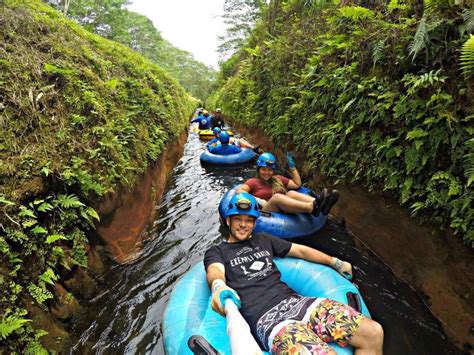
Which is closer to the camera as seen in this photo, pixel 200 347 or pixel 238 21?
pixel 200 347

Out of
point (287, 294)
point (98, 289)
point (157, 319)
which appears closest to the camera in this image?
point (287, 294)

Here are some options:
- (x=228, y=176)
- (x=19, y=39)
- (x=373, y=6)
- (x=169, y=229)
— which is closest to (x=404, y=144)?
(x=373, y=6)

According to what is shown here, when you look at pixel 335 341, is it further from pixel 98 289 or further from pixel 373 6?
pixel 373 6

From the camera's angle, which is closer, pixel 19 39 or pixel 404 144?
pixel 404 144

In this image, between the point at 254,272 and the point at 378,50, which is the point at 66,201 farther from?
the point at 378,50

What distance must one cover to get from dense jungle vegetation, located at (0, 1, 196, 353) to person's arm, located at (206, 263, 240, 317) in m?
1.65

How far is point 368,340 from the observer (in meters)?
2.16

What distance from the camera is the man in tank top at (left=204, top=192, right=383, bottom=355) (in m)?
2.16

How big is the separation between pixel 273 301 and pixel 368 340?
2.77 feet

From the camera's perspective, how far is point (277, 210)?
16.5 feet

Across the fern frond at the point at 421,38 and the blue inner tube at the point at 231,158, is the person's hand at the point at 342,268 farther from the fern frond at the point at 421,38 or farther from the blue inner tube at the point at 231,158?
the blue inner tube at the point at 231,158

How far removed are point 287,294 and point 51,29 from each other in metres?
7.49

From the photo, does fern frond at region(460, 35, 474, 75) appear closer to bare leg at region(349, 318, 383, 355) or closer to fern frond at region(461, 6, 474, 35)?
fern frond at region(461, 6, 474, 35)

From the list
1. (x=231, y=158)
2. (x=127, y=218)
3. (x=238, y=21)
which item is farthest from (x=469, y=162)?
(x=238, y=21)
